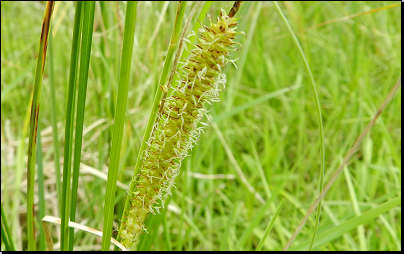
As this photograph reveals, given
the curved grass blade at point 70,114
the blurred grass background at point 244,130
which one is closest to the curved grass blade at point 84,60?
the curved grass blade at point 70,114

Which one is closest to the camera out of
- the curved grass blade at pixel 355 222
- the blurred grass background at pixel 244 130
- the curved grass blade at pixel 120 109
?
the curved grass blade at pixel 120 109

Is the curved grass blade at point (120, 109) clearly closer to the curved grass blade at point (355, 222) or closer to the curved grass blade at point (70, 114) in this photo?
the curved grass blade at point (70, 114)

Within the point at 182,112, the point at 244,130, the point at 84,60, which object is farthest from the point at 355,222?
the point at 244,130

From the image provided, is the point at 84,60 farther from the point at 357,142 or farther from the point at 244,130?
the point at 244,130

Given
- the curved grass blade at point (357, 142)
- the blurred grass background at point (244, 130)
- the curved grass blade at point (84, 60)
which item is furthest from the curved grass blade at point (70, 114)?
the curved grass blade at point (357, 142)

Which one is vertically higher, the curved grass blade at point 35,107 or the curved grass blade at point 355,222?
the curved grass blade at point 35,107

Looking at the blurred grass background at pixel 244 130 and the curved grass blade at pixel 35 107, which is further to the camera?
the blurred grass background at pixel 244 130

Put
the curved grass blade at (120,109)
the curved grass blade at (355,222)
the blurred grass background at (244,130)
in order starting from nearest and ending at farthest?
the curved grass blade at (120,109) → the curved grass blade at (355,222) → the blurred grass background at (244,130)
